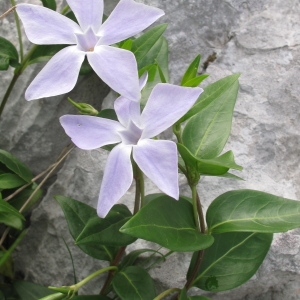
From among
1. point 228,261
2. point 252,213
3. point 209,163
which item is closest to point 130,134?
point 209,163

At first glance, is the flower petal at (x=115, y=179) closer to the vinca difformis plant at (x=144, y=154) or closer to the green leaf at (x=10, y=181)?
the vinca difformis plant at (x=144, y=154)

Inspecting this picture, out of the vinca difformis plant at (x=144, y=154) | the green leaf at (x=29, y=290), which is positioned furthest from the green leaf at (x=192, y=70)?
the green leaf at (x=29, y=290)

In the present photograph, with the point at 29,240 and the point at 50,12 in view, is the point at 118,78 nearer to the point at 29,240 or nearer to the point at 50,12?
the point at 50,12

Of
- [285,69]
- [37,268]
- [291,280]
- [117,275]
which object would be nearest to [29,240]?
[37,268]

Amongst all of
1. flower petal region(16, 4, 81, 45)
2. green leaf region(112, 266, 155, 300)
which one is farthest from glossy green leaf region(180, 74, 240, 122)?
green leaf region(112, 266, 155, 300)

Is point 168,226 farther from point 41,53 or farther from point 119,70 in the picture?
point 41,53

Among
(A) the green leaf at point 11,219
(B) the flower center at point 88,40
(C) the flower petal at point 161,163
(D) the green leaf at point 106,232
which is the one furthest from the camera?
(A) the green leaf at point 11,219

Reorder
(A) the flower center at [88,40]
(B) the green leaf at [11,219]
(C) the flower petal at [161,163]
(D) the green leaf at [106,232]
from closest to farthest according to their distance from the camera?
(C) the flower petal at [161,163]
(A) the flower center at [88,40]
(D) the green leaf at [106,232]
(B) the green leaf at [11,219]
